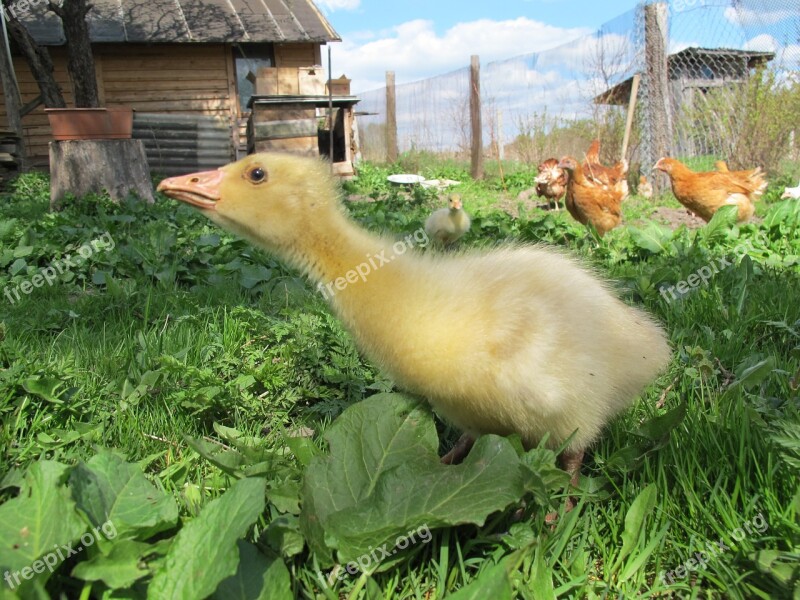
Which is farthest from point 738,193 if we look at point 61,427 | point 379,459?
point 61,427

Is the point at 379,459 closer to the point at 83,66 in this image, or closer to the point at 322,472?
the point at 322,472

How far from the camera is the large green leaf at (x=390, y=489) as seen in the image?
63.7 inches

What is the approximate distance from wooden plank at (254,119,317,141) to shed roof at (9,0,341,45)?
20.1 ft

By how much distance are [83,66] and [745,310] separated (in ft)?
38.3

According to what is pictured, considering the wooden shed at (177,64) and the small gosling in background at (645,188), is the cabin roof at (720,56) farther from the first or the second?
the wooden shed at (177,64)

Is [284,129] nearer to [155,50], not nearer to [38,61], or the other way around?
[38,61]

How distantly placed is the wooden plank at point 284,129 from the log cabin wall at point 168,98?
5706 millimetres

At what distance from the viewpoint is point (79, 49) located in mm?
10984

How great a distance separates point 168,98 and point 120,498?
1787 cm

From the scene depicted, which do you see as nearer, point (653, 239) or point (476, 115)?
point (653, 239)

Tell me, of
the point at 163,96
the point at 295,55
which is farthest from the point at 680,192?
the point at 163,96

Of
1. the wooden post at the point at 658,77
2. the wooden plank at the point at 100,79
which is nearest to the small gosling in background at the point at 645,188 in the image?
the wooden post at the point at 658,77

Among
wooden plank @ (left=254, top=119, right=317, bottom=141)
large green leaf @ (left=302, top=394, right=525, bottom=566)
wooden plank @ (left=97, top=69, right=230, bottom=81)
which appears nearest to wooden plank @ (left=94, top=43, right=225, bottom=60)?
wooden plank @ (left=97, top=69, right=230, bottom=81)

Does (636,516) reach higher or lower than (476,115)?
lower
